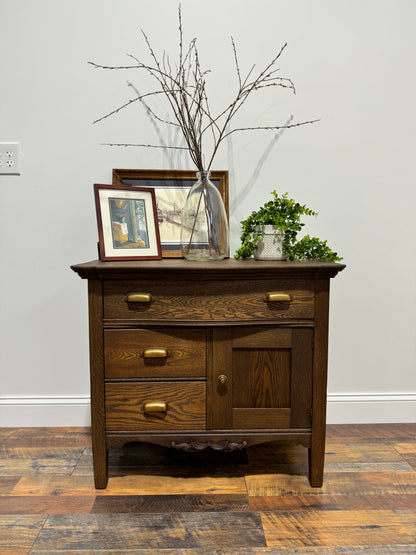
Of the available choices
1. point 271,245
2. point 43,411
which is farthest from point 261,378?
point 43,411

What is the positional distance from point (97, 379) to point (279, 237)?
81 cm

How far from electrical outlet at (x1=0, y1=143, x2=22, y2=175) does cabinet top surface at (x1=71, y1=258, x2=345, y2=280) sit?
0.75 m

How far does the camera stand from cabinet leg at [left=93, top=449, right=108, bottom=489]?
4.48 ft

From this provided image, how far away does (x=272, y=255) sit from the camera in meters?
1.52

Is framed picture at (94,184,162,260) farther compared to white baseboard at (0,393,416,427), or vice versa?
white baseboard at (0,393,416,427)

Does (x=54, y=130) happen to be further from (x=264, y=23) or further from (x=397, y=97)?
(x=397, y=97)

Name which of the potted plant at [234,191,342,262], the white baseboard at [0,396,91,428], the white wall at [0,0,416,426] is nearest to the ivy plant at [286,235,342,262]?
the potted plant at [234,191,342,262]

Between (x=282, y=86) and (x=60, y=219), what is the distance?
1107mm

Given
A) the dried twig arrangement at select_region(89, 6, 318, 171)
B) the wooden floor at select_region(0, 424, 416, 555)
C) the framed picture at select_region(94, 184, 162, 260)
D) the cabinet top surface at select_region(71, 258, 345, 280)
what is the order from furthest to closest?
the dried twig arrangement at select_region(89, 6, 318, 171)
the framed picture at select_region(94, 184, 162, 260)
the cabinet top surface at select_region(71, 258, 345, 280)
the wooden floor at select_region(0, 424, 416, 555)

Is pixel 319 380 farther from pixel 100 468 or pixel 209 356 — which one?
pixel 100 468

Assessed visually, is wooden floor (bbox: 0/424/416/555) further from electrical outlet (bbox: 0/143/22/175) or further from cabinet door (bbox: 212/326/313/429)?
electrical outlet (bbox: 0/143/22/175)

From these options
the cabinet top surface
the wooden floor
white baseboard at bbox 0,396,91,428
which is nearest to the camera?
the wooden floor

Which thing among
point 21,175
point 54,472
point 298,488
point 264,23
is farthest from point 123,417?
point 264,23

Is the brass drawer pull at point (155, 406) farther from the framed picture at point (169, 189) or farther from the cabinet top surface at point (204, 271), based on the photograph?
the framed picture at point (169, 189)
